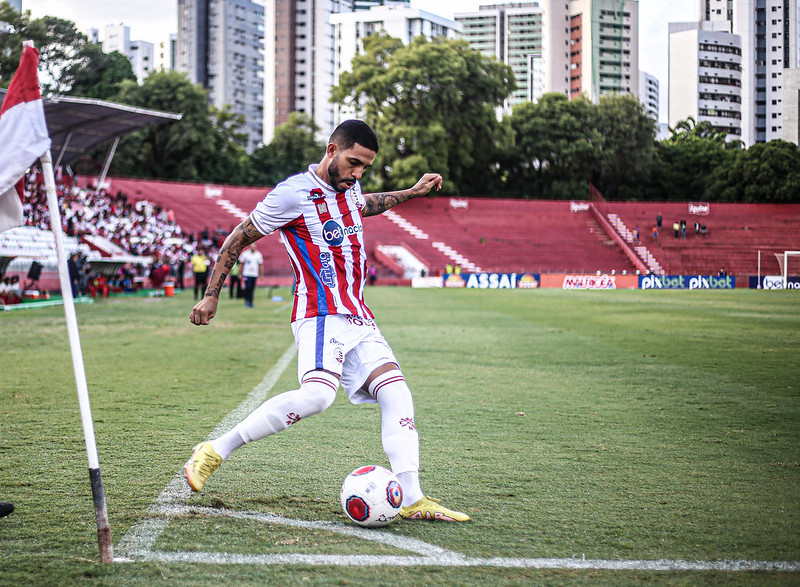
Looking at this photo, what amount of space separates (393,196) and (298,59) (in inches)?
5124

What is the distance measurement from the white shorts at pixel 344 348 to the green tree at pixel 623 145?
2487 inches

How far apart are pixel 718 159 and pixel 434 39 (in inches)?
997

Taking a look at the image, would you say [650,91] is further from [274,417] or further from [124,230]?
[274,417]

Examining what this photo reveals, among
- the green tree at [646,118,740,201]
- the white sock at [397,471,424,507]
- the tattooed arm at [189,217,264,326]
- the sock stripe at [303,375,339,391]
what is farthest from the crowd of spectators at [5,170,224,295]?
the green tree at [646,118,740,201]

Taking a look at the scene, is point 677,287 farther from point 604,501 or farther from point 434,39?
point 604,501

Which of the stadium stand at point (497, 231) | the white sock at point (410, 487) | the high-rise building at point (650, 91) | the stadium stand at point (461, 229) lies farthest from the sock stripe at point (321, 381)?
the high-rise building at point (650, 91)

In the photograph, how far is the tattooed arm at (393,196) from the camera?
4457mm

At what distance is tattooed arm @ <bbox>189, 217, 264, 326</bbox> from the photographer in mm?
3914

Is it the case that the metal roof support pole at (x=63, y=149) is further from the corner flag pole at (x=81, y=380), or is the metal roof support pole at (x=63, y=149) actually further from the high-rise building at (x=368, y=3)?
the high-rise building at (x=368, y=3)

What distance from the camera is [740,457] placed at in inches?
207

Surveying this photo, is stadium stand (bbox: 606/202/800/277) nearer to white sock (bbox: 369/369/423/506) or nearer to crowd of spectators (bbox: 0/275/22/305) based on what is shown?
crowd of spectators (bbox: 0/275/22/305)

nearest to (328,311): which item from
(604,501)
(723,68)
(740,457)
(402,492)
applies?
(402,492)

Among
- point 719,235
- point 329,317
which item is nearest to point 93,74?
point 719,235

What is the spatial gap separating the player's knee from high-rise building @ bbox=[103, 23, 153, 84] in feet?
484
